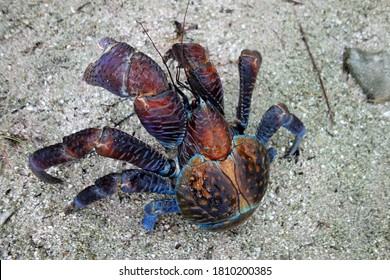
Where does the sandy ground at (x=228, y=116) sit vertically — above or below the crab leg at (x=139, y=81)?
below

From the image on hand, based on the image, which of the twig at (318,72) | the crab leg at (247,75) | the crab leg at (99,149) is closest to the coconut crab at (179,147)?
the crab leg at (99,149)

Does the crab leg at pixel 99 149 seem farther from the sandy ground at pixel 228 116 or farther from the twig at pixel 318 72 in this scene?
the twig at pixel 318 72

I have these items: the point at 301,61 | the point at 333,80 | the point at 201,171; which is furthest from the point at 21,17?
the point at 333,80

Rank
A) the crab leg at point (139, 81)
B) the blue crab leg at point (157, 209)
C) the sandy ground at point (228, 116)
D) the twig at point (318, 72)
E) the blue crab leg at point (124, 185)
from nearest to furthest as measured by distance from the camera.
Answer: the crab leg at point (139, 81), the blue crab leg at point (124, 185), the blue crab leg at point (157, 209), the sandy ground at point (228, 116), the twig at point (318, 72)

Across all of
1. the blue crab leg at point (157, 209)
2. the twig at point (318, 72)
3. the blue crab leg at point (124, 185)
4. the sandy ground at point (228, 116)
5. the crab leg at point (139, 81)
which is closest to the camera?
the crab leg at point (139, 81)

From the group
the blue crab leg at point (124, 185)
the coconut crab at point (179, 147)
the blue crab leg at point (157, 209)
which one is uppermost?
the coconut crab at point (179, 147)
